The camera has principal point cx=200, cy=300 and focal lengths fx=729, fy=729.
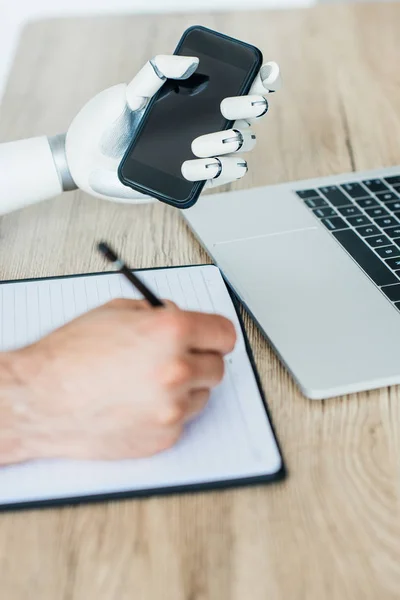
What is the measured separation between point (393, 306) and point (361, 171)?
31cm

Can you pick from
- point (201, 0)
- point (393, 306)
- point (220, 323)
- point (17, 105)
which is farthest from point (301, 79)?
point (201, 0)

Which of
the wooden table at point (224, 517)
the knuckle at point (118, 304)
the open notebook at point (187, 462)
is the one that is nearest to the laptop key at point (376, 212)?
the wooden table at point (224, 517)

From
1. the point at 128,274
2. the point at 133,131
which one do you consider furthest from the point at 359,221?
the point at 128,274

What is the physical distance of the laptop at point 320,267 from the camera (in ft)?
1.84

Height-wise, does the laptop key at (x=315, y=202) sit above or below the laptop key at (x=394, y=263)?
below

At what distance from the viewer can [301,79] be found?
44.2 inches

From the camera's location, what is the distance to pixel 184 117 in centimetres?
68

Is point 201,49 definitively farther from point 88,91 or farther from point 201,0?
point 201,0

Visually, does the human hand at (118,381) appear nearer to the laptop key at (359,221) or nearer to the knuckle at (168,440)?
the knuckle at (168,440)

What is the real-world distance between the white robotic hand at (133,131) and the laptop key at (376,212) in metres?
0.15

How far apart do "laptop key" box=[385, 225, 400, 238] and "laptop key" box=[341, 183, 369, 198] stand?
77mm

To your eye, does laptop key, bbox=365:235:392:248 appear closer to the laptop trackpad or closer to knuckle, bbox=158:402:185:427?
the laptop trackpad

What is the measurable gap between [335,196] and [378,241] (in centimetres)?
11

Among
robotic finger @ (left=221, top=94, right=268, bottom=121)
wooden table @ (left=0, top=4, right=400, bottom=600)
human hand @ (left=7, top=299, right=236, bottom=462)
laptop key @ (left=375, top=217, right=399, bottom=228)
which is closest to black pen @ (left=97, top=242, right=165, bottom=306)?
human hand @ (left=7, top=299, right=236, bottom=462)
